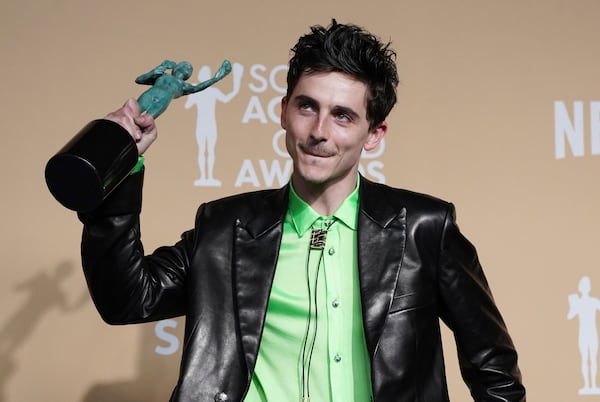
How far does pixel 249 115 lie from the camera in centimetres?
223

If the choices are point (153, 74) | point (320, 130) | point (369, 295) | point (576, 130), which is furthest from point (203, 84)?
point (576, 130)

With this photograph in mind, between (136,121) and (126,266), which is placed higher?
(136,121)

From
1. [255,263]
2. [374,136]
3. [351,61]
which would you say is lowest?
[255,263]

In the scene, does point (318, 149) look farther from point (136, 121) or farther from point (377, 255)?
point (136, 121)

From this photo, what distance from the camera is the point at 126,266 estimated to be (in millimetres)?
1410

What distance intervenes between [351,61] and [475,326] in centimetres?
48

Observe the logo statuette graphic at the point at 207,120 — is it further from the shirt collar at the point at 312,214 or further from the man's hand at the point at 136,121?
the man's hand at the point at 136,121

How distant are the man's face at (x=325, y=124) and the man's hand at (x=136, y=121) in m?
0.27

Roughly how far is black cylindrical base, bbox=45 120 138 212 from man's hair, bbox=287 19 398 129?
1.35 ft

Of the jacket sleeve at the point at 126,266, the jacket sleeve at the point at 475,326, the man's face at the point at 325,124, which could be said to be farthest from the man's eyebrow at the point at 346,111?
the jacket sleeve at the point at 126,266

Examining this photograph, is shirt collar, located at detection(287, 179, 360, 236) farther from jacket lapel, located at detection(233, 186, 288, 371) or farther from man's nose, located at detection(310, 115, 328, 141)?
man's nose, located at detection(310, 115, 328, 141)

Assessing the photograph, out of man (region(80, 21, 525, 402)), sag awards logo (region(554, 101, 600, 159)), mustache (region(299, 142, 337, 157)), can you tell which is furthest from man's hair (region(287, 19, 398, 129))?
sag awards logo (region(554, 101, 600, 159))

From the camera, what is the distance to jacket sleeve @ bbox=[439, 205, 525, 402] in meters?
1.53

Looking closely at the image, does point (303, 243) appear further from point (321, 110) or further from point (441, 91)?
point (441, 91)
